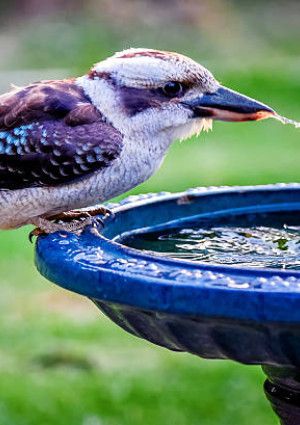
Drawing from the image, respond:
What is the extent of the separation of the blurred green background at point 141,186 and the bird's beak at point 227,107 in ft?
6.61

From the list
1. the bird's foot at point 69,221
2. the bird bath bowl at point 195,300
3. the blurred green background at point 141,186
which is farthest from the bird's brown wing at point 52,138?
the blurred green background at point 141,186

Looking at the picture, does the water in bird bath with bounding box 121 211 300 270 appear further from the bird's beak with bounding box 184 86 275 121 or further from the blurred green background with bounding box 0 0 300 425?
the blurred green background with bounding box 0 0 300 425

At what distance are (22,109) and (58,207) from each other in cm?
30

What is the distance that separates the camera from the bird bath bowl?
235 centimetres

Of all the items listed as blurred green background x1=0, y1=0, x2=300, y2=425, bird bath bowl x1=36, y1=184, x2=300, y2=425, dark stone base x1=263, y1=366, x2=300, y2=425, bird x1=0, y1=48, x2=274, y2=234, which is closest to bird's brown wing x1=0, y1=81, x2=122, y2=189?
bird x1=0, y1=48, x2=274, y2=234

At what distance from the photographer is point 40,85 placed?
3305 millimetres

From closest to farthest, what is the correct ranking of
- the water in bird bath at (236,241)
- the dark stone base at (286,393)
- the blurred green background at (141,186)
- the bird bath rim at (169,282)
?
1. the bird bath rim at (169,282)
2. the dark stone base at (286,393)
3. the water in bird bath at (236,241)
4. the blurred green background at (141,186)

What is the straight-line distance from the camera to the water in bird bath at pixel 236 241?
3076 mm

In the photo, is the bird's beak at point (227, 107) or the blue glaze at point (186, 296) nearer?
the blue glaze at point (186, 296)

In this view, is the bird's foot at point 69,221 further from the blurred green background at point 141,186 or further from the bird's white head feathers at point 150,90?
the blurred green background at point 141,186

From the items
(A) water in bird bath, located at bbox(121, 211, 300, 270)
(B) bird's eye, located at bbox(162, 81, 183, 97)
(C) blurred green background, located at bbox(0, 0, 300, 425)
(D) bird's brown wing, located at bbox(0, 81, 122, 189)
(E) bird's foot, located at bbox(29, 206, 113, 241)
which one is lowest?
(C) blurred green background, located at bbox(0, 0, 300, 425)

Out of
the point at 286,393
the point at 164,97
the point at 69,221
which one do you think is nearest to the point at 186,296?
the point at 286,393

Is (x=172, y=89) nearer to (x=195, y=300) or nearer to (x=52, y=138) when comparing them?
(x=52, y=138)

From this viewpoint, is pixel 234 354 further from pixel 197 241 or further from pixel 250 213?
pixel 250 213
